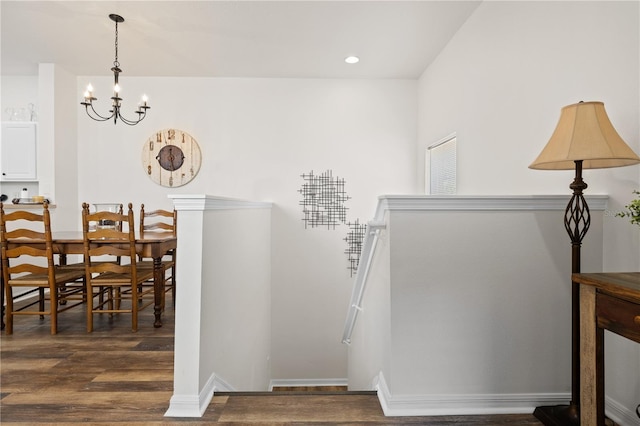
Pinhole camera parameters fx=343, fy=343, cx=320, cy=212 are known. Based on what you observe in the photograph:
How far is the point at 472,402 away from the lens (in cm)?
172

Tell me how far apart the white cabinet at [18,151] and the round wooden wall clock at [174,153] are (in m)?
1.31

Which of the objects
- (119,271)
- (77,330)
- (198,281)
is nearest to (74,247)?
(119,271)

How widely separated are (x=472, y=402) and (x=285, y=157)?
11.4 feet

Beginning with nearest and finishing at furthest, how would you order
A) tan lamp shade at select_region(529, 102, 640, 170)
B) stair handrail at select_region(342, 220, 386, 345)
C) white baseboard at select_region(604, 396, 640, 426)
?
1. tan lamp shade at select_region(529, 102, 640, 170)
2. white baseboard at select_region(604, 396, 640, 426)
3. stair handrail at select_region(342, 220, 386, 345)

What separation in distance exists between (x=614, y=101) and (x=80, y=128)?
5.35 metres

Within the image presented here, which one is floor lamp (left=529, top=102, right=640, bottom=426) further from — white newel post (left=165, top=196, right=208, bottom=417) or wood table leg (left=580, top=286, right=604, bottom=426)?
white newel post (left=165, top=196, right=208, bottom=417)

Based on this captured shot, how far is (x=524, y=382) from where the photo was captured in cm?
173

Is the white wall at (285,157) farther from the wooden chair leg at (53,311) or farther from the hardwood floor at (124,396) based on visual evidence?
the hardwood floor at (124,396)

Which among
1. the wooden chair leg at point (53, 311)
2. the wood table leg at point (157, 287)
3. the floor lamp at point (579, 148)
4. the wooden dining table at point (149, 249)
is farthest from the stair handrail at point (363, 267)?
the wooden chair leg at point (53, 311)

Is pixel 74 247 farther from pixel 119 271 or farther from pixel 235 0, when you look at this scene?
pixel 235 0

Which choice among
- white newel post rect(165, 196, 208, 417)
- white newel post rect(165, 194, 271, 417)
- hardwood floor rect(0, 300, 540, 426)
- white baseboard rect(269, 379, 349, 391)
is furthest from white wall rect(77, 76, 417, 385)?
white newel post rect(165, 196, 208, 417)

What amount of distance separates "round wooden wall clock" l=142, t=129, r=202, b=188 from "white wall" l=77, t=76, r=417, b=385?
0.29ft

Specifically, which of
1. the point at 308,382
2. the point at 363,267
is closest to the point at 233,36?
the point at 363,267

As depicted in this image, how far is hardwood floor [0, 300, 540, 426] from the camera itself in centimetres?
164
